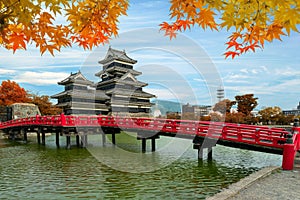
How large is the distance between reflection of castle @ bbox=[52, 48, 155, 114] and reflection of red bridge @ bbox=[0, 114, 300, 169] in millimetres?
16541

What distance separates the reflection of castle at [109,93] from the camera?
4559 centimetres

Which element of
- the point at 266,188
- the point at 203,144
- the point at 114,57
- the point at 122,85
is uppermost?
the point at 114,57

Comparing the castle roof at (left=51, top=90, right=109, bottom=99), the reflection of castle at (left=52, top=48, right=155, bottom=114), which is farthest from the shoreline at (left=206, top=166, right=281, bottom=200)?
the castle roof at (left=51, top=90, right=109, bottom=99)

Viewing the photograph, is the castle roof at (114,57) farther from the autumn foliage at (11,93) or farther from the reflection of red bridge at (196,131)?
the reflection of red bridge at (196,131)

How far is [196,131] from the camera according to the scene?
598 inches

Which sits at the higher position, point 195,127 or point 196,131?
point 195,127

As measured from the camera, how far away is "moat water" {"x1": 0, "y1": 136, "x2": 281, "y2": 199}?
29.0ft

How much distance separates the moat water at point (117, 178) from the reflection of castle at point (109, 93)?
30.1 m

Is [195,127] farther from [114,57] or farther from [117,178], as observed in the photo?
[114,57]

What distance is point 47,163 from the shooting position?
48.9ft

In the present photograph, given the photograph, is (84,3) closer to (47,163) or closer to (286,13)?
(286,13)

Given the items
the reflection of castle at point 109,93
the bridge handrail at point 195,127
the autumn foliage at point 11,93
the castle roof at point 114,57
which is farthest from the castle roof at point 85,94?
the bridge handrail at point 195,127

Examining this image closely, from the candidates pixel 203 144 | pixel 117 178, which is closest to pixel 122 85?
pixel 203 144

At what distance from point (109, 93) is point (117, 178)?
3640 centimetres
